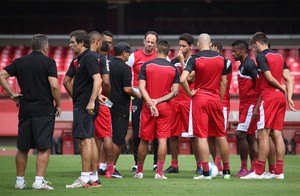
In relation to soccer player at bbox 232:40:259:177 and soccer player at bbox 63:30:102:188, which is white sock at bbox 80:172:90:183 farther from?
soccer player at bbox 232:40:259:177

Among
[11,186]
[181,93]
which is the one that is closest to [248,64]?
[181,93]

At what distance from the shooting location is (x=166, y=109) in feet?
45.9

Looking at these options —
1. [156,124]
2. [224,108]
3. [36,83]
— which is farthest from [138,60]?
[36,83]

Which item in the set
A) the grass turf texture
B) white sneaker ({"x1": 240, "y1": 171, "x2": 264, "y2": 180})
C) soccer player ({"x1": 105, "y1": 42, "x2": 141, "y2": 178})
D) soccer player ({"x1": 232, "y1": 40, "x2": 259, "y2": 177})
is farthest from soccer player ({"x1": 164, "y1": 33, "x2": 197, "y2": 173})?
white sneaker ({"x1": 240, "y1": 171, "x2": 264, "y2": 180})

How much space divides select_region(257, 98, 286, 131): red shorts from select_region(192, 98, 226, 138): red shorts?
64cm

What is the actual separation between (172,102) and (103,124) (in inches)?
71.1

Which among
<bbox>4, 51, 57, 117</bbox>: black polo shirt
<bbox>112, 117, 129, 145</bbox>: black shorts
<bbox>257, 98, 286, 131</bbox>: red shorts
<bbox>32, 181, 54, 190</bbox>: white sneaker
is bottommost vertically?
<bbox>32, 181, 54, 190</bbox>: white sneaker

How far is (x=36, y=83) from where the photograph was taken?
11.8 metres

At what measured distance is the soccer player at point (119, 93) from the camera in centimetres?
1458

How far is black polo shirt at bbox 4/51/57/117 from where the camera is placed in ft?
38.6

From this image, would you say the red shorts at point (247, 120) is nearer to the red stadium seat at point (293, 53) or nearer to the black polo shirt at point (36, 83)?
the black polo shirt at point (36, 83)

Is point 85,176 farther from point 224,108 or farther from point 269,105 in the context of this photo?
point 224,108

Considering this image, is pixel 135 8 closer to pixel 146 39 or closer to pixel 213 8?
pixel 213 8

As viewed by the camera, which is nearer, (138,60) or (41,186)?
(41,186)
